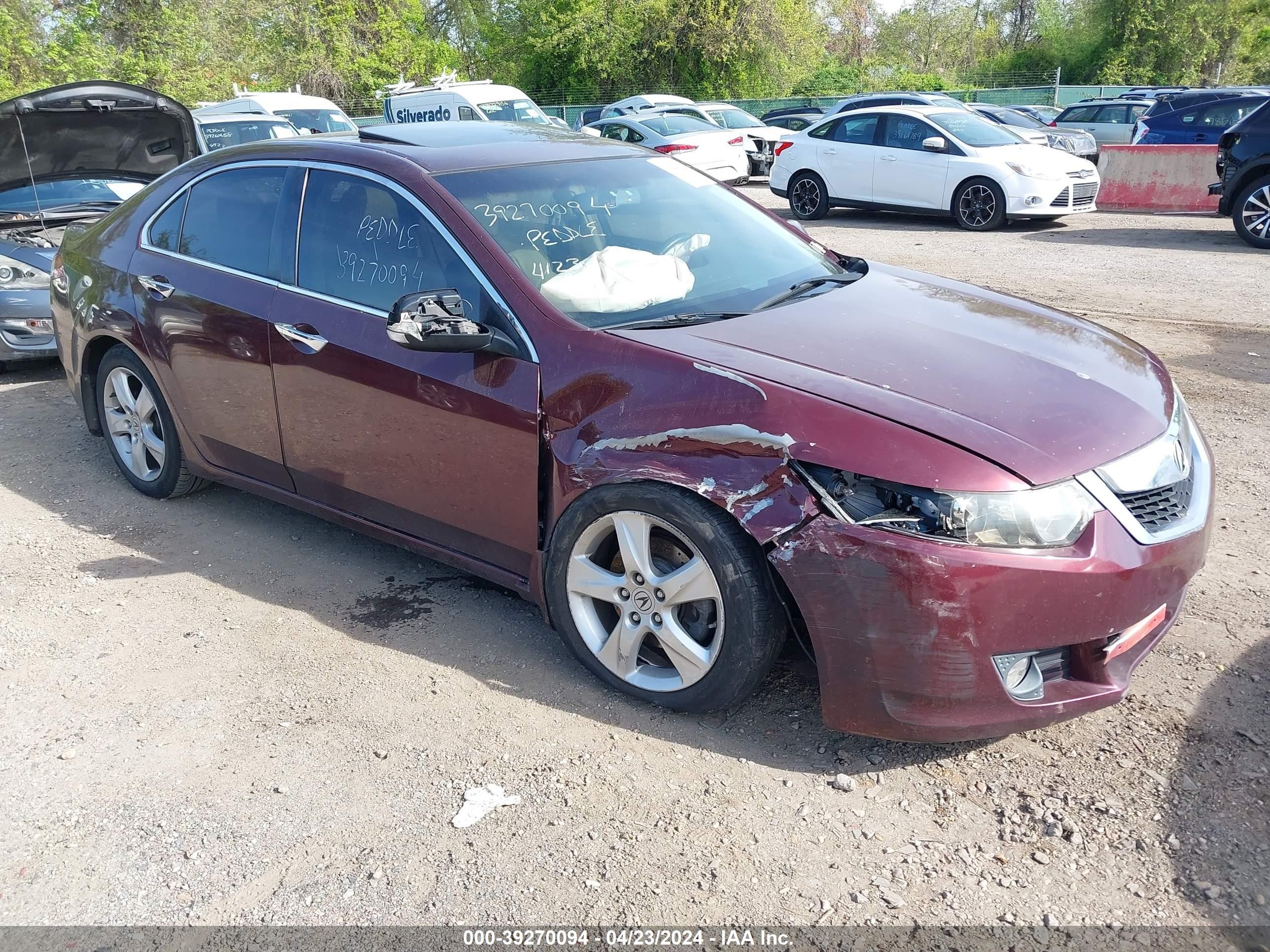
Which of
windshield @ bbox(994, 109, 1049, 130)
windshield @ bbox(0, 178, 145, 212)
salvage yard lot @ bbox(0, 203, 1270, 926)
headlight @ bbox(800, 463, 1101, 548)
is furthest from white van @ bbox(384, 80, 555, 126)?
headlight @ bbox(800, 463, 1101, 548)

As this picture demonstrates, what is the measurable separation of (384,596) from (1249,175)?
36.0 ft

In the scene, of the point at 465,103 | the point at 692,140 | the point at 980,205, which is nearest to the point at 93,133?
the point at 980,205

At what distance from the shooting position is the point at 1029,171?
1320 cm

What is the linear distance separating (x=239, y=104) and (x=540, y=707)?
673 inches

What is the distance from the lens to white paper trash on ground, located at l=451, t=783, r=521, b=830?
9.44ft

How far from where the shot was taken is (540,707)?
11.1ft

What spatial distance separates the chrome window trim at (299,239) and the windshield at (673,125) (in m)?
14.9

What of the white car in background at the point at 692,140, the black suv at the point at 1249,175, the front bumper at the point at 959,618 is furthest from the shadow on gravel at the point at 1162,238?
the front bumper at the point at 959,618

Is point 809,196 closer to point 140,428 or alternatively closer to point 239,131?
point 239,131

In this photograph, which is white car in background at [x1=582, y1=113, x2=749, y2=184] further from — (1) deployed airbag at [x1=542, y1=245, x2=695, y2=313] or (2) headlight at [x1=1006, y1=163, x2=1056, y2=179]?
(1) deployed airbag at [x1=542, y1=245, x2=695, y2=313]

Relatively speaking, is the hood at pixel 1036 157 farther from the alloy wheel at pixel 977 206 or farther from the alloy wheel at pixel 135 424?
the alloy wheel at pixel 135 424

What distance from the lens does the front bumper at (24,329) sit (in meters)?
7.09

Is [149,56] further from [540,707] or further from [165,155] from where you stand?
[540,707]

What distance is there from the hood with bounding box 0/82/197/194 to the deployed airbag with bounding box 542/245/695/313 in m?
5.51
